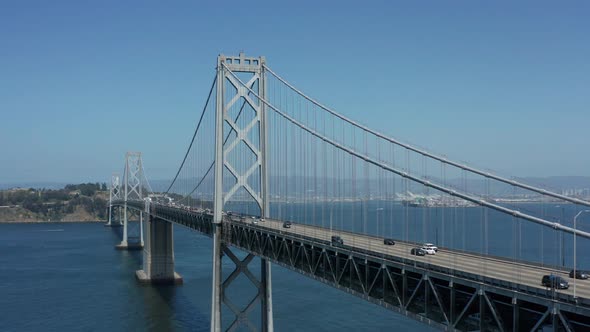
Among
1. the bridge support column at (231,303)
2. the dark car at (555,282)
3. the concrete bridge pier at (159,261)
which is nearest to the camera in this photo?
the dark car at (555,282)

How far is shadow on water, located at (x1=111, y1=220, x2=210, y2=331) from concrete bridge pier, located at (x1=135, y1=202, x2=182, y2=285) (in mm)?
1162

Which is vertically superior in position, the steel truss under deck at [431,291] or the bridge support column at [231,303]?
the steel truss under deck at [431,291]

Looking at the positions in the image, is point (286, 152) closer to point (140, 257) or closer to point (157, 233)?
point (157, 233)

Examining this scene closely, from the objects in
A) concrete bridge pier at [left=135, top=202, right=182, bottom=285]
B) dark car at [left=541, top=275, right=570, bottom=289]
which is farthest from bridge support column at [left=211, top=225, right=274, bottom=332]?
concrete bridge pier at [left=135, top=202, right=182, bottom=285]

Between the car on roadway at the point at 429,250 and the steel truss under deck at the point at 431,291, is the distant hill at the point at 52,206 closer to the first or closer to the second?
the steel truss under deck at the point at 431,291

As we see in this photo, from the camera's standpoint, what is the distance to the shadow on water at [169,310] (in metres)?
37.3

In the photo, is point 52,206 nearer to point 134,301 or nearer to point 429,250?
point 134,301

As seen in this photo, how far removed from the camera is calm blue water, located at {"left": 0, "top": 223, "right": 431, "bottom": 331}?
120 ft

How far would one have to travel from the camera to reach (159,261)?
54.8 m

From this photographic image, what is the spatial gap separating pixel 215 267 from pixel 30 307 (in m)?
19.2

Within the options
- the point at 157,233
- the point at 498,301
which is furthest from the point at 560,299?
the point at 157,233

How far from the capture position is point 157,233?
57.7 m

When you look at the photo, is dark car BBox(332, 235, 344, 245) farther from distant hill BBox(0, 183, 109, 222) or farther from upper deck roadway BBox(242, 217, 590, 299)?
distant hill BBox(0, 183, 109, 222)


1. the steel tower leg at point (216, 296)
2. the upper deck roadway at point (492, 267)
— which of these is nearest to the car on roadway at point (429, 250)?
the upper deck roadway at point (492, 267)
